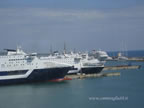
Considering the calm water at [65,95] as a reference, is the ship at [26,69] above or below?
above

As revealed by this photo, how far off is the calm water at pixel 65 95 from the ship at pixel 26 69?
0.83 m

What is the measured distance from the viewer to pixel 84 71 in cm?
3512

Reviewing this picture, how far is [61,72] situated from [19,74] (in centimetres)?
423

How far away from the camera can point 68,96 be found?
67.6 feet

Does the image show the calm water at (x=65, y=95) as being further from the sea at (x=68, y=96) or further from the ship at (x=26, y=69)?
the ship at (x=26, y=69)

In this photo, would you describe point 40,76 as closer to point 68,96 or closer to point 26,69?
point 26,69

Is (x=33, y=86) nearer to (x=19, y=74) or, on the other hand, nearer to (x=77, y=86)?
(x=19, y=74)

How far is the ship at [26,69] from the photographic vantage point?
26641mm

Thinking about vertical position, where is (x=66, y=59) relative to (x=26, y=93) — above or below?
above

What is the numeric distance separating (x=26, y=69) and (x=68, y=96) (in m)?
7.78

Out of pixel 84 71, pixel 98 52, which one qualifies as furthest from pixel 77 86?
pixel 98 52

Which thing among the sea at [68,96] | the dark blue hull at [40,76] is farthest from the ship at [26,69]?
the sea at [68,96]

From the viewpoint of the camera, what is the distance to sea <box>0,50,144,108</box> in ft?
58.4

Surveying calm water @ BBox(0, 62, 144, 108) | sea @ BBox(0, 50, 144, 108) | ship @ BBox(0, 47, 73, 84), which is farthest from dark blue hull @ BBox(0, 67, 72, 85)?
calm water @ BBox(0, 62, 144, 108)
